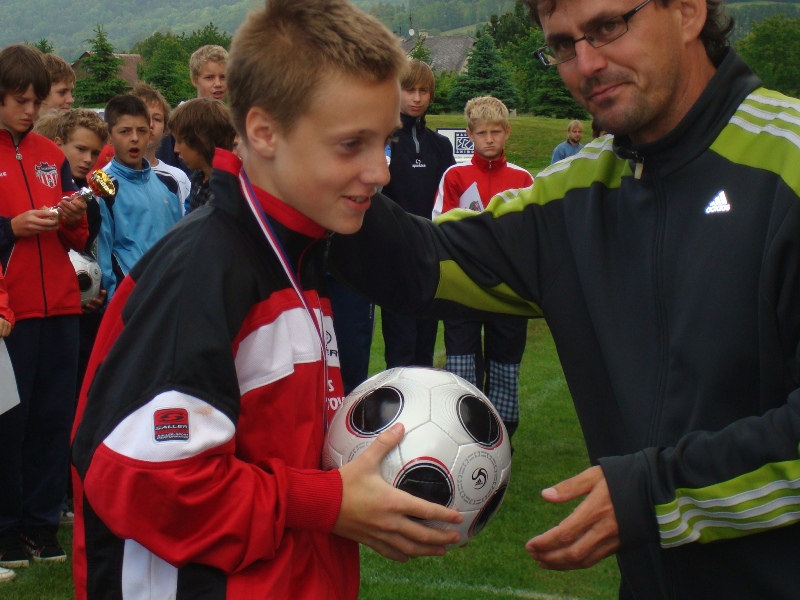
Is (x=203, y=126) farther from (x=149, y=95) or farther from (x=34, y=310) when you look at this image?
(x=149, y=95)

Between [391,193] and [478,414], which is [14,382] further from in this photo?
[391,193]

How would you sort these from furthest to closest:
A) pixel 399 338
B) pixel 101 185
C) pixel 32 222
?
pixel 399 338
pixel 101 185
pixel 32 222

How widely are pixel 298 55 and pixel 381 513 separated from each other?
1.08 metres

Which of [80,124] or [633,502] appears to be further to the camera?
[80,124]

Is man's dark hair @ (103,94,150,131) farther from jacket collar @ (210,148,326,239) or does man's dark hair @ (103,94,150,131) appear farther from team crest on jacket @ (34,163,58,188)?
jacket collar @ (210,148,326,239)

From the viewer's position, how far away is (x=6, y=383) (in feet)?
13.7

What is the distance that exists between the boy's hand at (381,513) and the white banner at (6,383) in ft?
8.99

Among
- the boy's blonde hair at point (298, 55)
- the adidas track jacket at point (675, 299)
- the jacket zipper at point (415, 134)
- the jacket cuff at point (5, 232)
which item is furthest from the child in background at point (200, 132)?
the boy's blonde hair at point (298, 55)

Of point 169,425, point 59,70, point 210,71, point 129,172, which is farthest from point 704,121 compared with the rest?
point 59,70

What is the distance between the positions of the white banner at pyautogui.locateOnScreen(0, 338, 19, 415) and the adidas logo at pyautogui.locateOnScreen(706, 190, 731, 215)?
337cm

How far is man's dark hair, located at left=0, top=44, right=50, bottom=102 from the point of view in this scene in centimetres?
463

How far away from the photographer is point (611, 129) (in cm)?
229

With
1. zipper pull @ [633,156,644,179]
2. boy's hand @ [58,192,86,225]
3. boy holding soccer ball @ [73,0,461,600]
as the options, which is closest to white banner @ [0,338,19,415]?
boy's hand @ [58,192,86,225]

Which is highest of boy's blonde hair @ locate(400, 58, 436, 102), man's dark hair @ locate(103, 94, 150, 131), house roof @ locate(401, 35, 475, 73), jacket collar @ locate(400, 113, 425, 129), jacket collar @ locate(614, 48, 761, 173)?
jacket collar @ locate(614, 48, 761, 173)
